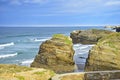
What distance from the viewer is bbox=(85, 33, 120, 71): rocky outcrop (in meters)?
30.4

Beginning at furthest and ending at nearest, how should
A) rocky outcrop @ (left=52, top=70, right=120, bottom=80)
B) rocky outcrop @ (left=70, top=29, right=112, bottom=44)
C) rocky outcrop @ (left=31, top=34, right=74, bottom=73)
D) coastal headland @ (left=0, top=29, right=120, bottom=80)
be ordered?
rocky outcrop @ (left=70, top=29, right=112, bottom=44), rocky outcrop @ (left=31, top=34, right=74, bottom=73), rocky outcrop @ (left=52, top=70, right=120, bottom=80), coastal headland @ (left=0, top=29, right=120, bottom=80)

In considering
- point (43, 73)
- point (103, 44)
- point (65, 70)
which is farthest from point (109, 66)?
point (43, 73)

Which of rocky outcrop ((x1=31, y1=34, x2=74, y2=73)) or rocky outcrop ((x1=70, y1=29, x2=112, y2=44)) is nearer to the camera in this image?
rocky outcrop ((x1=31, y1=34, x2=74, y2=73))

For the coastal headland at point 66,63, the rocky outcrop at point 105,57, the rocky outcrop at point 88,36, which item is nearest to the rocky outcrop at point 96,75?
the coastal headland at point 66,63

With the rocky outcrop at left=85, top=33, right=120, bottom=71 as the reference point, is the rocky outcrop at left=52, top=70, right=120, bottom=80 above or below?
above

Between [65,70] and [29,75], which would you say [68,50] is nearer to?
[65,70]

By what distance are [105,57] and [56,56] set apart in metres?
7.57

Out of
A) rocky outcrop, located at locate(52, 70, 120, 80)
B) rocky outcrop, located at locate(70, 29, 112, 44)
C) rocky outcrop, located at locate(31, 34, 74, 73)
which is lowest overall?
rocky outcrop, located at locate(70, 29, 112, 44)

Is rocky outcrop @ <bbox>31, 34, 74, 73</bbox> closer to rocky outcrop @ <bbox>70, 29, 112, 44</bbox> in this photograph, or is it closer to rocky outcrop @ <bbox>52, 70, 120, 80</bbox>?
rocky outcrop @ <bbox>52, 70, 120, 80</bbox>

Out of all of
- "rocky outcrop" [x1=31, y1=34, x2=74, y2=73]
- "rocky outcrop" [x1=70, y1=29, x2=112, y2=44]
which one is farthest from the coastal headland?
"rocky outcrop" [x1=70, y1=29, x2=112, y2=44]

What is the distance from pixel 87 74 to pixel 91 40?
7198 centimetres

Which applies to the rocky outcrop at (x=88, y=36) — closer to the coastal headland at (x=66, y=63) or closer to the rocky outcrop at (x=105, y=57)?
the coastal headland at (x=66, y=63)

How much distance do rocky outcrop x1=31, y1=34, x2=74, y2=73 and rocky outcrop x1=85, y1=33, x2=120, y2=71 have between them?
4.91 m

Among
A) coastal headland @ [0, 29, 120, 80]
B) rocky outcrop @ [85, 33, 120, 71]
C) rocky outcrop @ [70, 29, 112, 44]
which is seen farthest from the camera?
rocky outcrop @ [70, 29, 112, 44]
